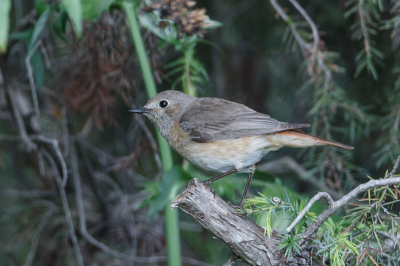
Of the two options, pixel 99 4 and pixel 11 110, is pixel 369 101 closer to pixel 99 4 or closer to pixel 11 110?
pixel 99 4

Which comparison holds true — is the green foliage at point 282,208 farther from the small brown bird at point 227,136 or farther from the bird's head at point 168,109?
the bird's head at point 168,109

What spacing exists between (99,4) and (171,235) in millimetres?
1401

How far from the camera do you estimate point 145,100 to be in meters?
3.94

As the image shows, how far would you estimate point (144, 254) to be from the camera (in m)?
3.83

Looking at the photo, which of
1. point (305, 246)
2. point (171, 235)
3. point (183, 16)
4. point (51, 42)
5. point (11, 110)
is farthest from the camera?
point (51, 42)

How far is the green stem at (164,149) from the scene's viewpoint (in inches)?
93.5

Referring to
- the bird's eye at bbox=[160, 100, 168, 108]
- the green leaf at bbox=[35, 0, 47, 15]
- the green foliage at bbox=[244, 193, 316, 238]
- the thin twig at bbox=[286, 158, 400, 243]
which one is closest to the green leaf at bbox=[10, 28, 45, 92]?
the green leaf at bbox=[35, 0, 47, 15]

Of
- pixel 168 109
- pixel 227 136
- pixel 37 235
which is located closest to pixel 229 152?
pixel 227 136

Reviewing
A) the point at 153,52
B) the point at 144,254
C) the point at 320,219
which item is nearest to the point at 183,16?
the point at 153,52

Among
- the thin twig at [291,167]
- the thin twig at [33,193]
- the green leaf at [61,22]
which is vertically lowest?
the thin twig at [291,167]

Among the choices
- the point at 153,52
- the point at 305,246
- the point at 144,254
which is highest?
the point at 153,52

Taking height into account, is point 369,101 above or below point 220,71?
below

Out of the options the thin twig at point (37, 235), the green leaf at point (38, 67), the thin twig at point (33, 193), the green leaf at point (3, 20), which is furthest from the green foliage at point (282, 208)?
the thin twig at point (33, 193)

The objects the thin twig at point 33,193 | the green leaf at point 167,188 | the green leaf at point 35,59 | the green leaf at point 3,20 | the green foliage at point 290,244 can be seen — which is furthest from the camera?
the thin twig at point 33,193
